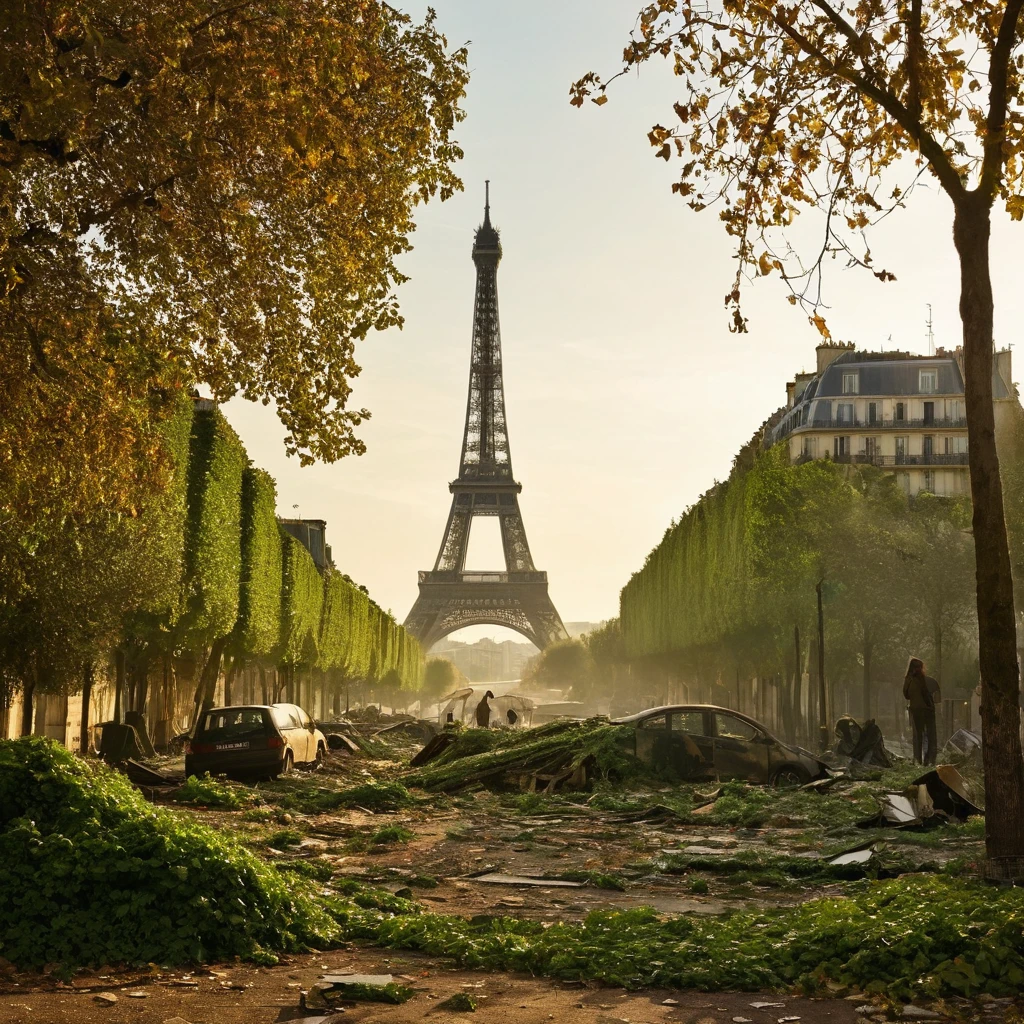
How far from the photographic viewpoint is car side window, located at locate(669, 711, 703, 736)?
2195 centimetres

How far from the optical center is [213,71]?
8.83 metres

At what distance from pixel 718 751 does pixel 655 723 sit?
108cm

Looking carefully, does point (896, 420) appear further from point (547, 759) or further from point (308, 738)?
point (547, 759)

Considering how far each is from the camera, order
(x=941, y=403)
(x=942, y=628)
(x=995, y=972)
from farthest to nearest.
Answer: (x=941, y=403) < (x=942, y=628) < (x=995, y=972)

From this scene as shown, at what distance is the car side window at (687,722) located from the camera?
21953 mm

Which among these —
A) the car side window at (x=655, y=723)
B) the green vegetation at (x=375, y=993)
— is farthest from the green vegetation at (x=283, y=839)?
the car side window at (x=655, y=723)

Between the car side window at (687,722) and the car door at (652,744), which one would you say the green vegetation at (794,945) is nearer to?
the car door at (652,744)

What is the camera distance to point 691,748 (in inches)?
855

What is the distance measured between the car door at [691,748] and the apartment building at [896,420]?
184 feet

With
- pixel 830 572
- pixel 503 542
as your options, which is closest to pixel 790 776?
pixel 830 572

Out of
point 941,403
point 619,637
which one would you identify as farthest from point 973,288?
point 619,637

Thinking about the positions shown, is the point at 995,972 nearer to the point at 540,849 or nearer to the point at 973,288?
the point at 973,288

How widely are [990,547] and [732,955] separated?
3.68 metres

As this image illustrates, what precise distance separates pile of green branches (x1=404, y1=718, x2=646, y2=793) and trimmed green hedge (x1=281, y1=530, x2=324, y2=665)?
22570mm
